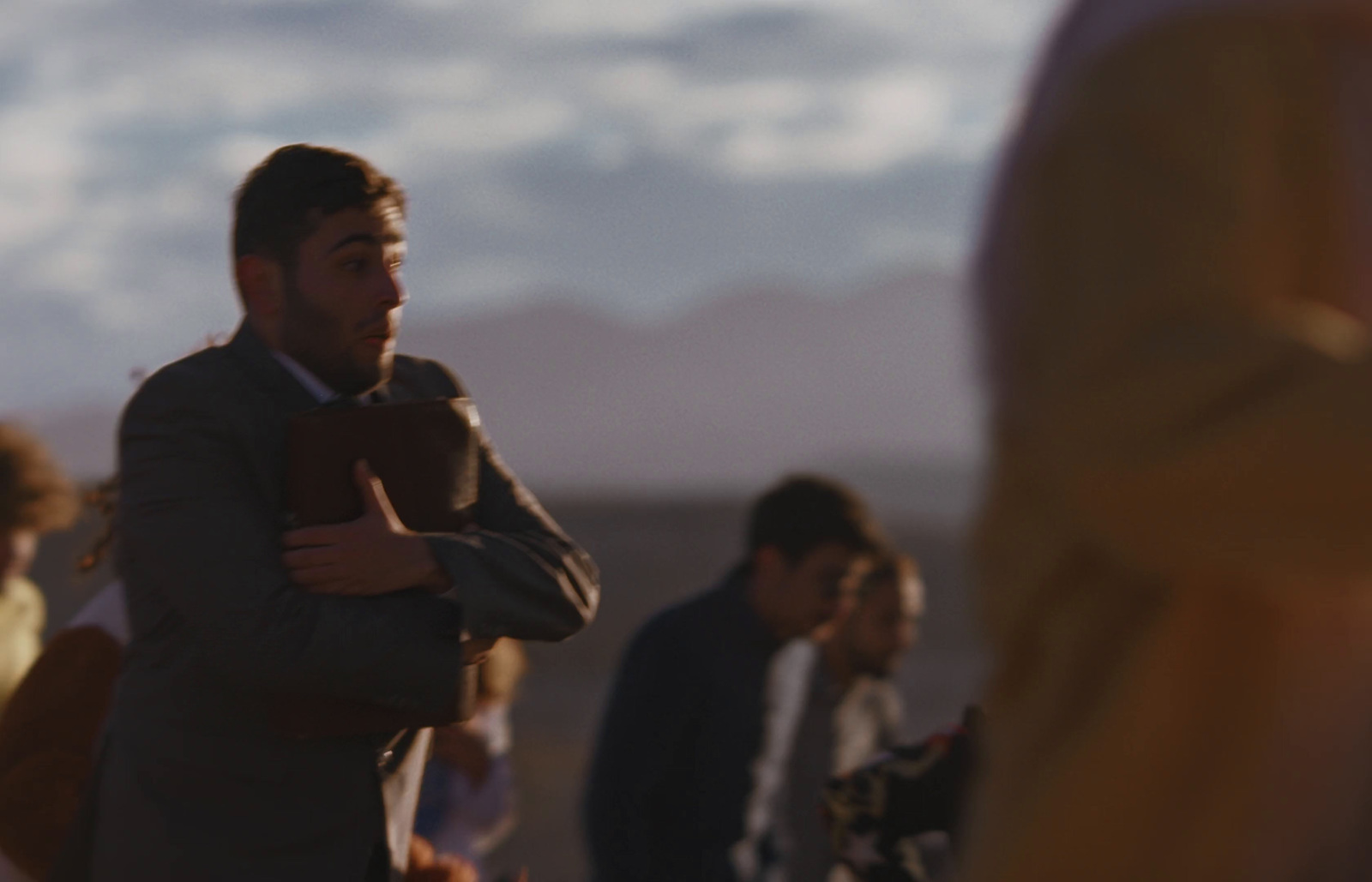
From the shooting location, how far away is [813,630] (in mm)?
5098

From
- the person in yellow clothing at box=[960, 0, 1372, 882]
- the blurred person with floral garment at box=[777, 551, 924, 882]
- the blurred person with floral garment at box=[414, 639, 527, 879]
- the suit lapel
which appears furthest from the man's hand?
the blurred person with floral garment at box=[777, 551, 924, 882]

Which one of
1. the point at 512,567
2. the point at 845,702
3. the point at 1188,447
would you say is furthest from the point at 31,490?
the point at 1188,447

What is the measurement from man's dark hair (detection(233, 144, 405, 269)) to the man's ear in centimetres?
1

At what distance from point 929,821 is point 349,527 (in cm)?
110

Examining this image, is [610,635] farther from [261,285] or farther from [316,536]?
[316,536]

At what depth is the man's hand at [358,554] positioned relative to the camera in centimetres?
255

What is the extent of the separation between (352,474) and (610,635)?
20693 millimetres

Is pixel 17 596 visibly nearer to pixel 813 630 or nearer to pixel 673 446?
pixel 813 630

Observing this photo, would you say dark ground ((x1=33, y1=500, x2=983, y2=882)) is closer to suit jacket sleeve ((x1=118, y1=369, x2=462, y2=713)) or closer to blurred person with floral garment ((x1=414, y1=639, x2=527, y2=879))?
blurred person with floral garment ((x1=414, y1=639, x2=527, y2=879))

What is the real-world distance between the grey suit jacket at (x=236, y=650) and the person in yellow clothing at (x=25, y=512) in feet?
8.05

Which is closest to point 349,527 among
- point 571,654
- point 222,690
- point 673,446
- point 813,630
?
point 222,690

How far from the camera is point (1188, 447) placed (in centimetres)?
138

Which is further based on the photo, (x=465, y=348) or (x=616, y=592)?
(x=465, y=348)

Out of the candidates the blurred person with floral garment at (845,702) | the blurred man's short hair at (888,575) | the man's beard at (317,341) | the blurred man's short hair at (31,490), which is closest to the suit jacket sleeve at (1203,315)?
the man's beard at (317,341)
